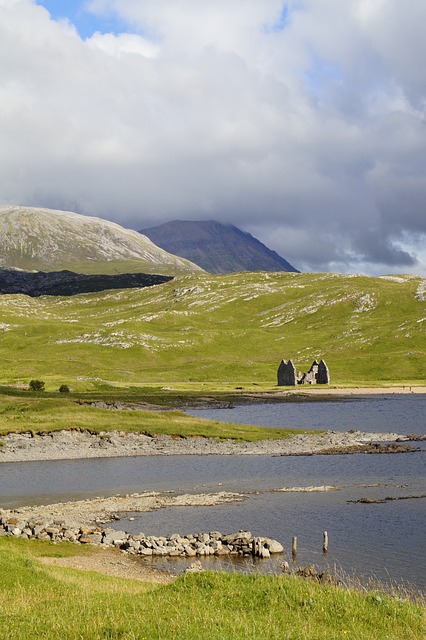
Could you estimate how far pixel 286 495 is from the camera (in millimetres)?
66562

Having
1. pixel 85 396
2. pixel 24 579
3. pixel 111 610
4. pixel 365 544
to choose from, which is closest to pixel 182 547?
pixel 365 544

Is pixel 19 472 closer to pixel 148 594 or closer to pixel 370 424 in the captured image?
pixel 148 594

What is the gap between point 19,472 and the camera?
8338cm

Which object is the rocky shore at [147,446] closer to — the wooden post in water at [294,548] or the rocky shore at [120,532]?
the rocky shore at [120,532]

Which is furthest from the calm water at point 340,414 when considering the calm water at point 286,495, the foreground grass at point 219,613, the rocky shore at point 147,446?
the foreground grass at point 219,613

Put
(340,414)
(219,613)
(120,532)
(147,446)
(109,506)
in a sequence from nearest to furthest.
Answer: (219,613) → (120,532) → (109,506) → (147,446) → (340,414)

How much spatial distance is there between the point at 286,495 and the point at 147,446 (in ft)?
123

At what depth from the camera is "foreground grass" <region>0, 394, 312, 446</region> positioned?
10519 centimetres

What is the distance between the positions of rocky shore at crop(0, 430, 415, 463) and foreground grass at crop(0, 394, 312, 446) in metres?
1.80

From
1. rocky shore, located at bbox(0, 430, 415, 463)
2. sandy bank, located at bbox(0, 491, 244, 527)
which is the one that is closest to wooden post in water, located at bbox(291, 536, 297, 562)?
sandy bank, located at bbox(0, 491, 244, 527)

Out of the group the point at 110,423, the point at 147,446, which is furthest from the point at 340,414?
the point at 147,446

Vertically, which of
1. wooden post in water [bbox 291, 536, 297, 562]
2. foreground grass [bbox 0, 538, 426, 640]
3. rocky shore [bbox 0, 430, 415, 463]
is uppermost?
foreground grass [bbox 0, 538, 426, 640]

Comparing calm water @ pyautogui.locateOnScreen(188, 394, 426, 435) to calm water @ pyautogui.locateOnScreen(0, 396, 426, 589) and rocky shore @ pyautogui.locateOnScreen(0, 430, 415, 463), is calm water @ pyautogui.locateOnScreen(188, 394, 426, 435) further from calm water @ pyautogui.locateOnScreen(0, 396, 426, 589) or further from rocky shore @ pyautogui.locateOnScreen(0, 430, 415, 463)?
calm water @ pyautogui.locateOnScreen(0, 396, 426, 589)

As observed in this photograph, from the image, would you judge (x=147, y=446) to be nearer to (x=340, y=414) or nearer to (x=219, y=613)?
(x=340, y=414)
